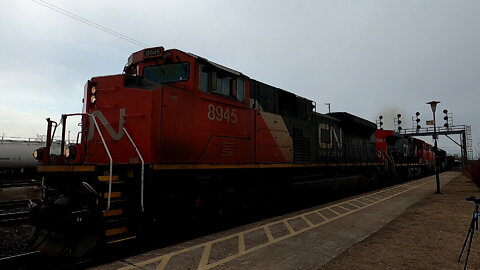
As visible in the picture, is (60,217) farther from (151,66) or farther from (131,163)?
(151,66)

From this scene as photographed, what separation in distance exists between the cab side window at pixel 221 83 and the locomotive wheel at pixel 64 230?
3.30 meters

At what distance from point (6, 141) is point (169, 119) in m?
24.9

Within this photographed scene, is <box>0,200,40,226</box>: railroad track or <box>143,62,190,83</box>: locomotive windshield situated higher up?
<box>143,62,190,83</box>: locomotive windshield

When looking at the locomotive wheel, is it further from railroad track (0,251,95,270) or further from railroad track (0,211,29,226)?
railroad track (0,211,29,226)

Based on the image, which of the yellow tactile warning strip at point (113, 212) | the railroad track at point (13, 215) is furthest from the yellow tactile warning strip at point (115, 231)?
the railroad track at point (13, 215)

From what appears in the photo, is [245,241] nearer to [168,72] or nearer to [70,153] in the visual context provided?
[70,153]

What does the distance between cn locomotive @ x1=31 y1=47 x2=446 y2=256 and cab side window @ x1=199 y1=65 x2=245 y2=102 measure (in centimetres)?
2

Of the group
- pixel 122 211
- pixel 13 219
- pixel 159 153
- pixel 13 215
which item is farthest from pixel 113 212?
pixel 13 215

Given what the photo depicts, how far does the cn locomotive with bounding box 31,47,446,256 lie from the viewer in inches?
192

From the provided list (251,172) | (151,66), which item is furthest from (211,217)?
(151,66)

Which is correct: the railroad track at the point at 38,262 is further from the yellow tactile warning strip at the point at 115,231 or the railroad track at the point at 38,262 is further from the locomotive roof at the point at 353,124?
the locomotive roof at the point at 353,124

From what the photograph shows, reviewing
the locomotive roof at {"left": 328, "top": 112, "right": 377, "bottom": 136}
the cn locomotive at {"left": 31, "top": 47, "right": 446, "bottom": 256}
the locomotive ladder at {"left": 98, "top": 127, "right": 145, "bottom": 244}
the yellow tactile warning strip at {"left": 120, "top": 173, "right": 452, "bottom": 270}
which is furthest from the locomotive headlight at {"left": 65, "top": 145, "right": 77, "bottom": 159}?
the locomotive roof at {"left": 328, "top": 112, "right": 377, "bottom": 136}

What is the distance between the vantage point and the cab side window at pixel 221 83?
6.79 meters

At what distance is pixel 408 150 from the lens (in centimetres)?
2620
